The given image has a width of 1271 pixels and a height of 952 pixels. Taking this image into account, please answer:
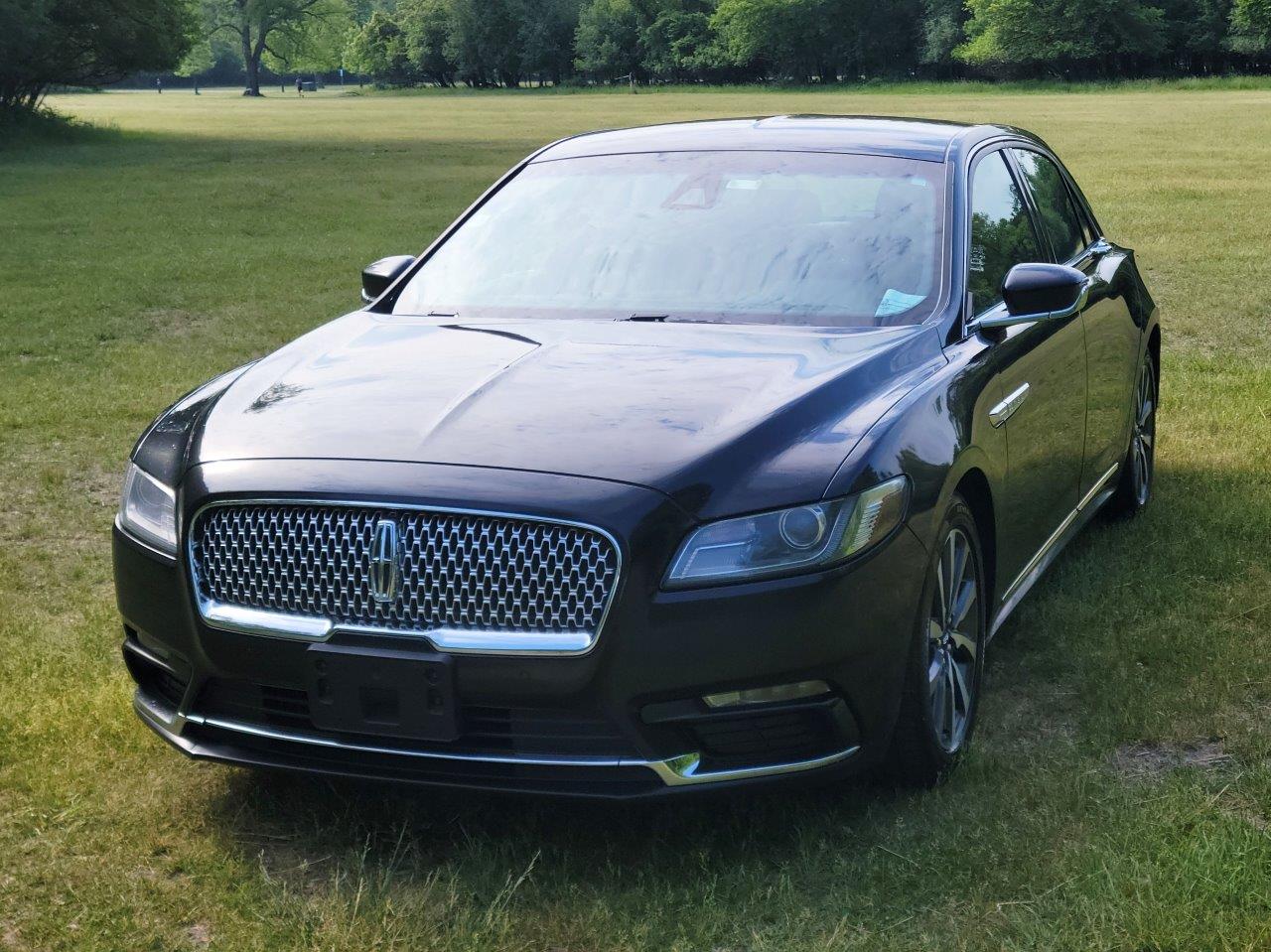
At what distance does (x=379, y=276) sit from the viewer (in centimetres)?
528

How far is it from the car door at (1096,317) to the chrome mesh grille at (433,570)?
2642 millimetres

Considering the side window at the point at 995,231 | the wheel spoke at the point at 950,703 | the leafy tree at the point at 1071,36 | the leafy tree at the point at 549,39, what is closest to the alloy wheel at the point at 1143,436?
the side window at the point at 995,231

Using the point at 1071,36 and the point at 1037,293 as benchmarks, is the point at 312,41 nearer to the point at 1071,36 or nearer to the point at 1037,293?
the point at 1071,36

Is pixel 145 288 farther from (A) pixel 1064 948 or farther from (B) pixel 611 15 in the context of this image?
(B) pixel 611 15

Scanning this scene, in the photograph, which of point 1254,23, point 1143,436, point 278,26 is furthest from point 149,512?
point 278,26

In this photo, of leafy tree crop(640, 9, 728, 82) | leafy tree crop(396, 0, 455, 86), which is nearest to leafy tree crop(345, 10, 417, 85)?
leafy tree crop(396, 0, 455, 86)

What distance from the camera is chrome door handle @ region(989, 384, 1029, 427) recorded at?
4219mm

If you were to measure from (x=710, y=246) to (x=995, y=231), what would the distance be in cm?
92

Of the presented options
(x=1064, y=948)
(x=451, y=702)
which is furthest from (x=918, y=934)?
(x=451, y=702)

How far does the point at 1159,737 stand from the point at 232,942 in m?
2.38

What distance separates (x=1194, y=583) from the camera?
559 cm

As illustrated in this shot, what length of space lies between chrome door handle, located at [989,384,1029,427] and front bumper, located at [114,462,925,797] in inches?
31.0

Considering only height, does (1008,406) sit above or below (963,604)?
above

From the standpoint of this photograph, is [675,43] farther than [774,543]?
Yes
